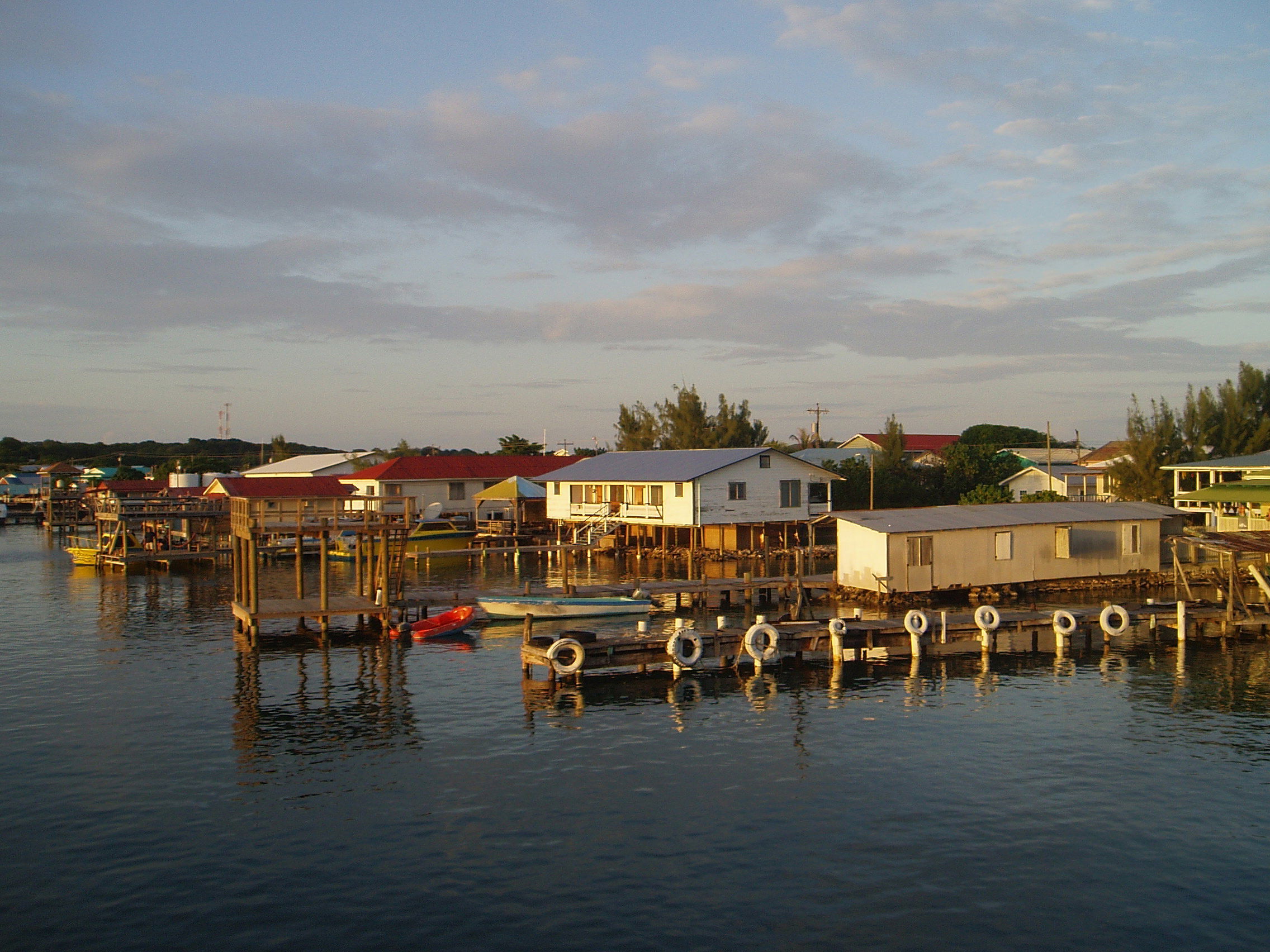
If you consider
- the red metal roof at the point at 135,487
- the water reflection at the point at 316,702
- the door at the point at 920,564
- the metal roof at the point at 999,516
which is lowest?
the water reflection at the point at 316,702

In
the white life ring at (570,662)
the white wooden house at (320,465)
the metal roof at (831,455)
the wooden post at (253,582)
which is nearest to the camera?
the white life ring at (570,662)

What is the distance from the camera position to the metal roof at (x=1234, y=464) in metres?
57.1

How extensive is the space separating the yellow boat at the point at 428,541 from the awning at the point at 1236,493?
46.1 meters

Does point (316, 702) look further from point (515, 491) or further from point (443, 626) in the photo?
point (515, 491)

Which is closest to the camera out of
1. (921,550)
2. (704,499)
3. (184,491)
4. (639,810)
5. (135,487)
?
(639,810)

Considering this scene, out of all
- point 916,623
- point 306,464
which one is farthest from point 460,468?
point 916,623

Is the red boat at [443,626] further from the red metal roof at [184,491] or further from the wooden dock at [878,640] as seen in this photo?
the red metal roof at [184,491]

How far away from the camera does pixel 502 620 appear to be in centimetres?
4222

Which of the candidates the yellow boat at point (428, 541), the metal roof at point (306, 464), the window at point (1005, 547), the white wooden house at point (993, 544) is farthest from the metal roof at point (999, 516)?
the metal roof at point (306, 464)

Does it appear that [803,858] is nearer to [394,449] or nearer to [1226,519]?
[1226,519]

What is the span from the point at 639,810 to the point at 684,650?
11.6m

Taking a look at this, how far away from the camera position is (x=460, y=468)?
274 feet

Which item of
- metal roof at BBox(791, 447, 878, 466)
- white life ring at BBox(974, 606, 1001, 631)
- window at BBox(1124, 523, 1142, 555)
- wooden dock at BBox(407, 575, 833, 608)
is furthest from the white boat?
metal roof at BBox(791, 447, 878, 466)

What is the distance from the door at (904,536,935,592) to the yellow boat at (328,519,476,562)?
35955 millimetres
